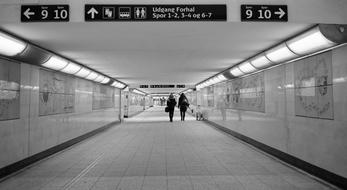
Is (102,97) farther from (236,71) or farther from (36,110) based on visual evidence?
(236,71)


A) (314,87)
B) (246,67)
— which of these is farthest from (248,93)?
(314,87)

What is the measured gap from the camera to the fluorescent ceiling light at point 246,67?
686 centimetres

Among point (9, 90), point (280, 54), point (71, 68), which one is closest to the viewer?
point (9, 90)

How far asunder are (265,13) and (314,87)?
2101 millimetres

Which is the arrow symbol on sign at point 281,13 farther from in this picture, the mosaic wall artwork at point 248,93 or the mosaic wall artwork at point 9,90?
the mosaic wall artwork at point 9,90

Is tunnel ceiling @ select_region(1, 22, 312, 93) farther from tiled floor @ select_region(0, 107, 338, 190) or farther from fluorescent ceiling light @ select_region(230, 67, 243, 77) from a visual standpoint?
tiled floor @ select_region(0, 107, 338, 190)

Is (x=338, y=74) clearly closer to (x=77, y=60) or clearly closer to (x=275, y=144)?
(x=275, y=144)

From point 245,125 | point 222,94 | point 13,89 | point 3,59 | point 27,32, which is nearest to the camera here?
point 27,32

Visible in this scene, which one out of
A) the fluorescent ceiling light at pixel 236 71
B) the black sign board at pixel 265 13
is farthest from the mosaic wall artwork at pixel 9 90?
the fluorescent ceiling light at pixel 236 71

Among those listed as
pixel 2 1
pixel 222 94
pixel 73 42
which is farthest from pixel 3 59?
pixel 222 94

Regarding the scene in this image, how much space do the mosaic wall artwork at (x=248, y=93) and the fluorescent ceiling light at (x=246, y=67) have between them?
289mm

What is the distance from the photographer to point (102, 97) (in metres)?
11.8

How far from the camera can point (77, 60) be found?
280 inches

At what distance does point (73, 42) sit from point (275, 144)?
5.22 metres
